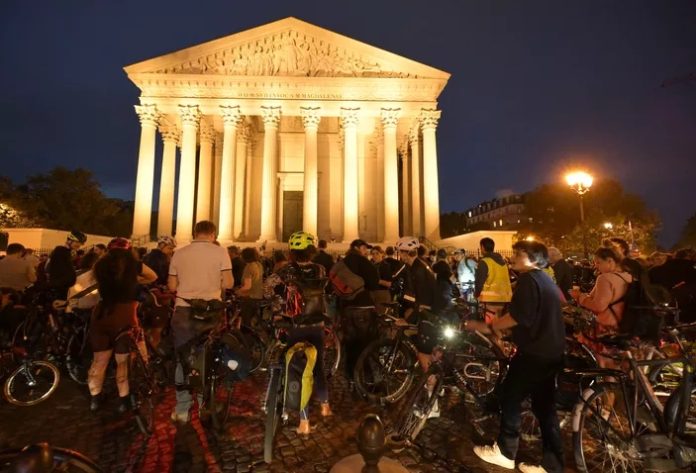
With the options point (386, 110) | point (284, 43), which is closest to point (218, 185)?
point (284, 43)

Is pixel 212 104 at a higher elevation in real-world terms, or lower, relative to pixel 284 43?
lower

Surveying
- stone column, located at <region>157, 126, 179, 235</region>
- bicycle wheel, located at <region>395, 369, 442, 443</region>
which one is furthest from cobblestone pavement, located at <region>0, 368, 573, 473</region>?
stone column, located at <region>157, 126, 179, 235</region>

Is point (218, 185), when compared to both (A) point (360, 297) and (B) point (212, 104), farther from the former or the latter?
(A) point (360, 297)

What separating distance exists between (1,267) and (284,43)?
22.7 meters

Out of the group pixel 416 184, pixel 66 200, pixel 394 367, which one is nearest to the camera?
pixel 394 367

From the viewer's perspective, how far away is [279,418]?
420cm

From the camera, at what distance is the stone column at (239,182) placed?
89.6ft

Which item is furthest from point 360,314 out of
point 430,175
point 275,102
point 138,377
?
point 275,102

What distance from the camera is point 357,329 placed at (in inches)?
215

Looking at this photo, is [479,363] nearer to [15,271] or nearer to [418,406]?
[418,406]

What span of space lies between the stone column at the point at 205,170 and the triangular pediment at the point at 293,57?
4.71m

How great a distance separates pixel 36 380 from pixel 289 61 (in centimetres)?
2356

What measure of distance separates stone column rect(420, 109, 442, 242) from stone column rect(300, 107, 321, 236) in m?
7.31

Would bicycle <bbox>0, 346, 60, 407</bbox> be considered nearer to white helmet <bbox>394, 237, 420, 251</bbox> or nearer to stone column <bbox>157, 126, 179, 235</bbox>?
white helmet <bbox>394, 237, 420, 251</bbox>
